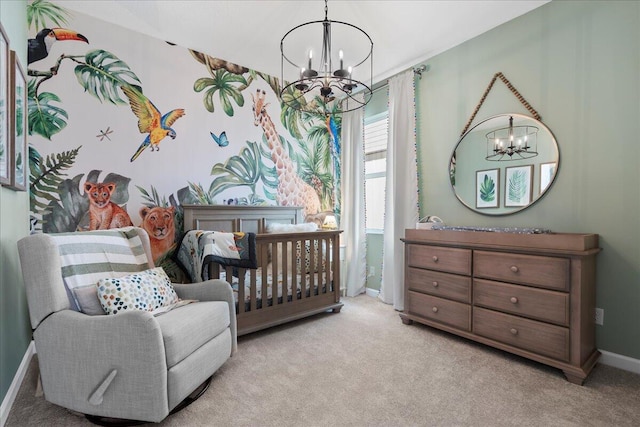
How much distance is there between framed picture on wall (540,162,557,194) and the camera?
7.52 ft

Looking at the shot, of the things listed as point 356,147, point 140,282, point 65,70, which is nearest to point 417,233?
point 356,147

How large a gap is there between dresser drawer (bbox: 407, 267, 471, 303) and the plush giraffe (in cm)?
168

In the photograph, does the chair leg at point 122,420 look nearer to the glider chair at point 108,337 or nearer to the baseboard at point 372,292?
the glider chair at point 108,337

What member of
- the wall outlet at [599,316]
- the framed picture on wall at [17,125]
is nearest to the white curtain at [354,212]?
the wall outlet at [599,316]

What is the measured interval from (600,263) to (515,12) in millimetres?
2015

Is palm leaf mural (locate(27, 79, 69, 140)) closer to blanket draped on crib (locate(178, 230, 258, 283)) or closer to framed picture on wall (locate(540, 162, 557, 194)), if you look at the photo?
blanket draped on crib (locate(178, 230, 258, 283))

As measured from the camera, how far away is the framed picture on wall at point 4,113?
1549mm

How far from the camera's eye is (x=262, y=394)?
5.58 feet

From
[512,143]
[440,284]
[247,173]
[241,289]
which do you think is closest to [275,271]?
[241,289]

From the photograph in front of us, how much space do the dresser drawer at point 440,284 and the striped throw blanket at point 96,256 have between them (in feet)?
6.96

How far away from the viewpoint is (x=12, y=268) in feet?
5.80

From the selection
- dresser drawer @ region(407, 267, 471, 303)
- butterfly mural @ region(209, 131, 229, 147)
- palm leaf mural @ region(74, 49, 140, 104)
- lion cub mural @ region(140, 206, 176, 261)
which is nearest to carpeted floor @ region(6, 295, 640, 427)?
dresser drawer @ region(407, 267, 471, 303)

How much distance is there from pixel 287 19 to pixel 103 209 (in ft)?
7.47

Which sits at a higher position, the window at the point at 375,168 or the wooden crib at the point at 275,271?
the window at the point at 375,168
